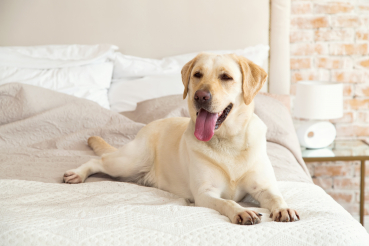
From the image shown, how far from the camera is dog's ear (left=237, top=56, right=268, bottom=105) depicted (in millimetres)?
1451

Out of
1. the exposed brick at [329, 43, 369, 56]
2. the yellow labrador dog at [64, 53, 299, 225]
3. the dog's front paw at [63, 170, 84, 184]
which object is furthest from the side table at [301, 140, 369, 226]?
the dog's front paw at [63, 170, 84, 184]

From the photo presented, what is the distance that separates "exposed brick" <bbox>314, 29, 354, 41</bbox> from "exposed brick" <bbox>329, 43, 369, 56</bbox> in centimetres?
6

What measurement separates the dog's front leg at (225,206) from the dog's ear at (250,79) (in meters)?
0.39

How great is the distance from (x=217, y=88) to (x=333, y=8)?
2415 millimetres

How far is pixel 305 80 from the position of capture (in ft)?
11.1

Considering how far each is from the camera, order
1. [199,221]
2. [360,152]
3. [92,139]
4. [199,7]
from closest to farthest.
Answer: [199,221] < [92,139] < [360,152] < [199,7]

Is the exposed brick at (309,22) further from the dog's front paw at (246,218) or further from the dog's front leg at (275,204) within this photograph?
the dog's front paw at (246,218)

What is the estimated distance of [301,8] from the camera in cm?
328

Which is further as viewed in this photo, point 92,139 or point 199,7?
point 199,7

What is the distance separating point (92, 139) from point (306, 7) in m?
2.32

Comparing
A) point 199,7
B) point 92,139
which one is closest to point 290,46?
point 199,7

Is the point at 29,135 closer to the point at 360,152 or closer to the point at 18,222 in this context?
the point at 18,222

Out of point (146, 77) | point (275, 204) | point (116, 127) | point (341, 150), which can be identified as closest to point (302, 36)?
point (341, 150)

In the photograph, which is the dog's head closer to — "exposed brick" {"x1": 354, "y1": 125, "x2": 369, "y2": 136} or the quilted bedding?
the quilted bedding
